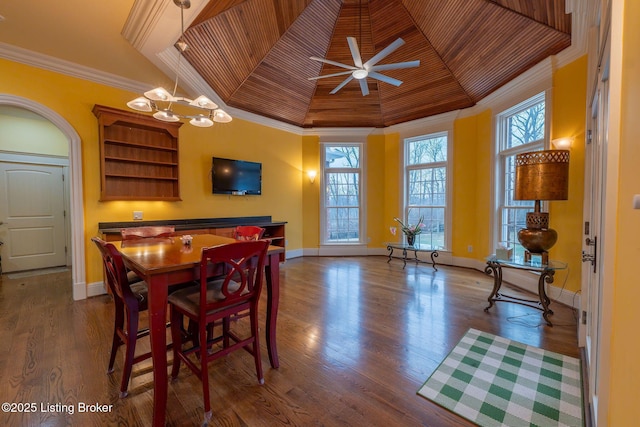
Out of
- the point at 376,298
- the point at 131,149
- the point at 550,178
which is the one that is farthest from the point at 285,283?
the point at 550,178

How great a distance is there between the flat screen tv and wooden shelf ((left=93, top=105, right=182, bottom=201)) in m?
0.64

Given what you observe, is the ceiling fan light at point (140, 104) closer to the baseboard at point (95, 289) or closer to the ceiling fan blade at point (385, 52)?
the ceiling fan blade at point (385, 52)

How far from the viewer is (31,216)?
4.61 m

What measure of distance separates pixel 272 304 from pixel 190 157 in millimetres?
3344

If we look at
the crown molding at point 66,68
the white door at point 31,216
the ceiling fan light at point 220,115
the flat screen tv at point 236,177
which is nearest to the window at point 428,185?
the flat screen tv at point 236,177

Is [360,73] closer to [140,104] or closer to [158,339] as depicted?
[140,104]

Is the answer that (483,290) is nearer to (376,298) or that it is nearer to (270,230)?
(376,298)

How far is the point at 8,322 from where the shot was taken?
8.52 feet

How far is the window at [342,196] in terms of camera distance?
5.97 meters

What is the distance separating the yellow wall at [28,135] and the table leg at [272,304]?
179 inches

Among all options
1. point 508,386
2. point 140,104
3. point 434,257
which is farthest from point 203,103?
point 434,257

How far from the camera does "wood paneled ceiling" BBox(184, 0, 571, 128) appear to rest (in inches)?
125

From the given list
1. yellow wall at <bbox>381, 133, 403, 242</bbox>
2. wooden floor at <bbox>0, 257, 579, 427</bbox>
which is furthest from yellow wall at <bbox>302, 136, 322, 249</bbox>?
wooden floor at <bbox>0, 257, 579, 427</bbox>

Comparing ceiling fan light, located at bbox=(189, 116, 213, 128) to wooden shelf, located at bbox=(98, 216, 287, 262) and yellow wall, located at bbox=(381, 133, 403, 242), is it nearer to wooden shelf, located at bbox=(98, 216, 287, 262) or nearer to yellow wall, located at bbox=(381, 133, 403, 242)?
wooden shelf, located at bbox=(98, 216, 287, 262)
